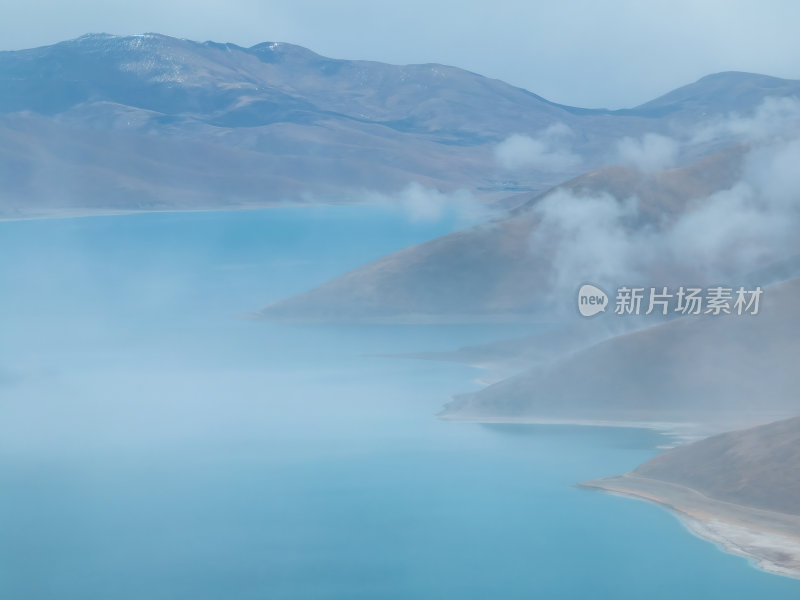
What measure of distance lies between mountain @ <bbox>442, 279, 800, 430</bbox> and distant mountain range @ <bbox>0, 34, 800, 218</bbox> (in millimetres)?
82611

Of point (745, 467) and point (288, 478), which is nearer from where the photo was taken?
point (745, 467)

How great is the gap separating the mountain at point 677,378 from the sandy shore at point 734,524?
7772 millimetres

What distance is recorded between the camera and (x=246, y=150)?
141 m

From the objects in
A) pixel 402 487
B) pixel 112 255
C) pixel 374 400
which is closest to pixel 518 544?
pixel 402 487

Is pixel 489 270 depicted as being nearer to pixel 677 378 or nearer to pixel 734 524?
pixel 677 378

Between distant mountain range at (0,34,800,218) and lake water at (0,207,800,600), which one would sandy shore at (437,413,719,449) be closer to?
lake water at (0,207,800,600)

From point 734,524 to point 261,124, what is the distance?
431ft

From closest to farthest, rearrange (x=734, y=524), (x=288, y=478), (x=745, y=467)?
(x=734, y=524)
(x=745, y=467)
(x=288, y=478)

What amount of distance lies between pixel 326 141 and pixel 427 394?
107 metres

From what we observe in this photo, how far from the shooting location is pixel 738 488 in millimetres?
24078

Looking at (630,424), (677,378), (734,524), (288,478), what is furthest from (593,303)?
(734,524)

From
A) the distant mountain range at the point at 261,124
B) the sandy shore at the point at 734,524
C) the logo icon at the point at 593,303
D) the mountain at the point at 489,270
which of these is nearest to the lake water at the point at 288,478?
the sandy shore at the point at 734,524

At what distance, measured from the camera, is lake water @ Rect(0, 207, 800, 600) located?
21188 millimetres

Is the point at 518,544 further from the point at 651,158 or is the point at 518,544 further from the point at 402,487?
the point at 651,158
